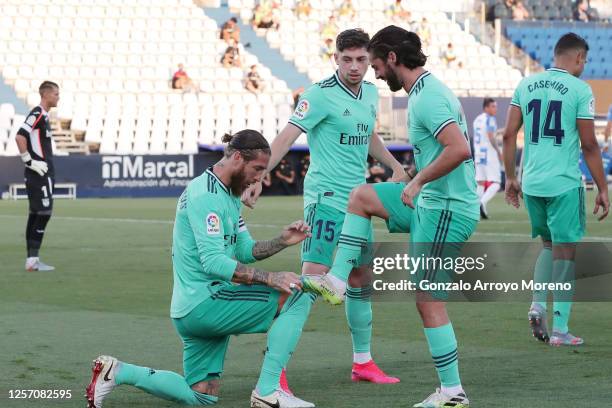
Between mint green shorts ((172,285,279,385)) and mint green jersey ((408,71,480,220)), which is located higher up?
mint green jersey ((408,71,480,220))

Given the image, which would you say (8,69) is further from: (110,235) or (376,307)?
(376,307)

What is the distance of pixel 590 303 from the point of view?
11.2 metres

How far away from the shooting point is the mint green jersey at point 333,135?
7996 millimetres

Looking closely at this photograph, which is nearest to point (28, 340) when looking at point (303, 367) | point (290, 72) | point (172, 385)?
point (303, 367)

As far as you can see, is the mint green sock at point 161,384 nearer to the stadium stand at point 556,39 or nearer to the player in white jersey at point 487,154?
the player in white jersey at point 487,154

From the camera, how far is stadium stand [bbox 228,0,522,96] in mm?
41594

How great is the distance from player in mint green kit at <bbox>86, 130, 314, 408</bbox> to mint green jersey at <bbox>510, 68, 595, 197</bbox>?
2852 millimetres

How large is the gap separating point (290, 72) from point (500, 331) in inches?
1261

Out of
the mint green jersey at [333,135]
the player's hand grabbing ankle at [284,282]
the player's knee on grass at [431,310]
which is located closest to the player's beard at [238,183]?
the player's hand grabbing ankle at [284,282]

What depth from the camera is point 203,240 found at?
6.34m

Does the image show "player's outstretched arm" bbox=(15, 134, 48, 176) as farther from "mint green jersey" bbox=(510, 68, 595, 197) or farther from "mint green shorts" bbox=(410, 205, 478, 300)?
"mint green shorts" bbox=(410, 205, 478, 300)

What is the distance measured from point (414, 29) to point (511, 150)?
113ft

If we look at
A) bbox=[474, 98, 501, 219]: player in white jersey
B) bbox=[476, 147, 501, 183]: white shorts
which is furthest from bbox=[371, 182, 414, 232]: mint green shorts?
bbox=[476, 147, 501, 183]: white shorts

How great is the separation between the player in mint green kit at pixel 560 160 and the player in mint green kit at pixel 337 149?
4.22ft
